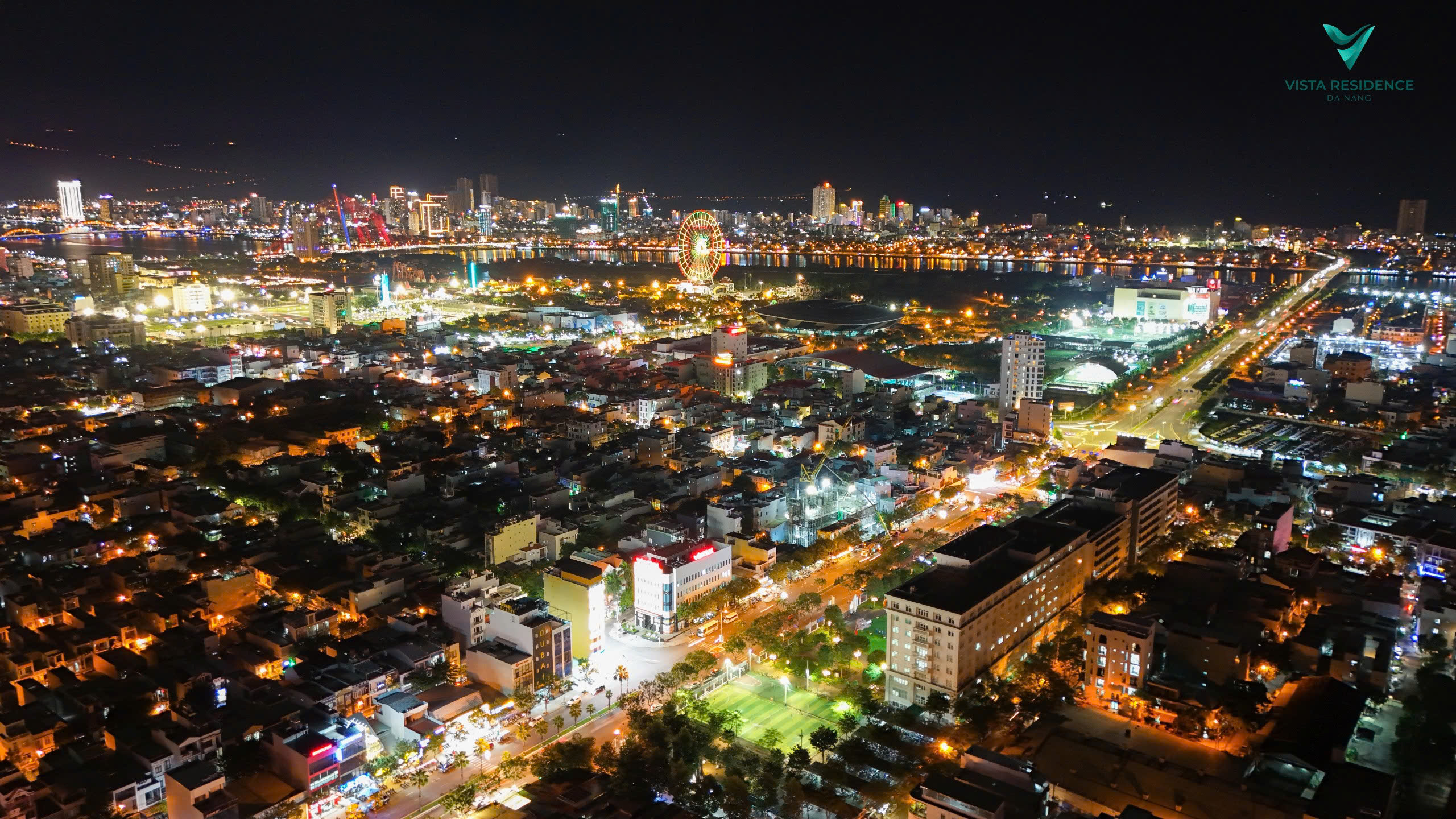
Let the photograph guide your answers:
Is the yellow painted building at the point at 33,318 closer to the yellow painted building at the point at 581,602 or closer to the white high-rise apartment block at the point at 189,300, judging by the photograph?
the white high-rise apartment block at the point at 189,300

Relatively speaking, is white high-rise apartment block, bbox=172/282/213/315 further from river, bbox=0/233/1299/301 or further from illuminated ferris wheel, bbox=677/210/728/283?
illuminated ferris wheel, bbox=677/210/728/283

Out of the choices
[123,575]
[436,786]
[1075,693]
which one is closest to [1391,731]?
[1075,693]

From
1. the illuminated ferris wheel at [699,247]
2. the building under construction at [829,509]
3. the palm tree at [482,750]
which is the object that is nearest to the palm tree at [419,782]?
the palm tree at [482,750]

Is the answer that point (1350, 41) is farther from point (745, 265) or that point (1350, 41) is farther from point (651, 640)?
point (745, 265)

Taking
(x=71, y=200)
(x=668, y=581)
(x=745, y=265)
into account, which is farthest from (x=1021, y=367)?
(x=71, y=200)

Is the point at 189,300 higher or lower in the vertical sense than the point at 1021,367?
higher

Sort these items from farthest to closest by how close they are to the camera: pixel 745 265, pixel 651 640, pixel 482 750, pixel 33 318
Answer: pixel 745 265 → pixel 33 318 → pixel 651 640 → pixel 482 750

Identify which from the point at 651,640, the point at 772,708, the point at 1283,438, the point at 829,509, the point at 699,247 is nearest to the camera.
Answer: the point at 772,708
